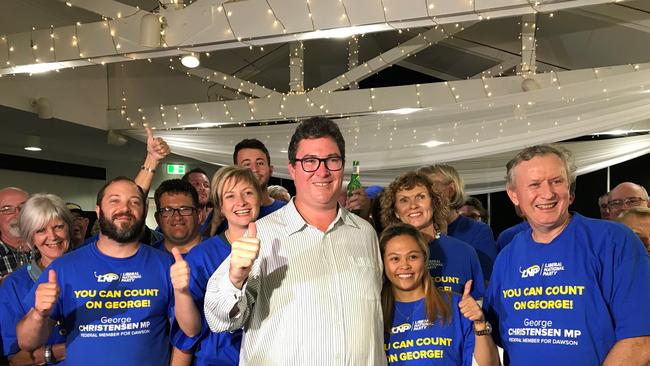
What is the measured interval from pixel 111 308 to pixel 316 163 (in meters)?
1.01

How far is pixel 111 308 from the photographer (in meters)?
2.15

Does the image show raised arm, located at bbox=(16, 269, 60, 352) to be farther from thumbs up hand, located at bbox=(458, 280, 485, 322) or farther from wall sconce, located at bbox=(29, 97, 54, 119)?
wall sconce, located at bbox=(29, 97, 54, 119)

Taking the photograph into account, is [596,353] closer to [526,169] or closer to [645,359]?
[645,359]

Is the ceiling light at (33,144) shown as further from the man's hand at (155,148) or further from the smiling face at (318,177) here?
the smiling face at (318,177)

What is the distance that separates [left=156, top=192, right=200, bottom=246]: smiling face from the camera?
2.76 meters

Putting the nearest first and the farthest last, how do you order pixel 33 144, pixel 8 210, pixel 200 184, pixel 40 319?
1. pixel 40 319
2. pixel 8 210
3. pixel 200 184
4. pixel 33 144

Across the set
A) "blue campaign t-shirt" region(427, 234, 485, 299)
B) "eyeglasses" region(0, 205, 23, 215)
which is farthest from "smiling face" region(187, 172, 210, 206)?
"blue campaign t-shirt" region(427, 234, 485, 299)

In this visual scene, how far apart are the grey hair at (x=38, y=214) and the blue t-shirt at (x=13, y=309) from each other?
0.66 feet

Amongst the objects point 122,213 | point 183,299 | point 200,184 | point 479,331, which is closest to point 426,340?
point 479,331

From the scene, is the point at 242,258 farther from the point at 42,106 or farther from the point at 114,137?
the point at 114,137

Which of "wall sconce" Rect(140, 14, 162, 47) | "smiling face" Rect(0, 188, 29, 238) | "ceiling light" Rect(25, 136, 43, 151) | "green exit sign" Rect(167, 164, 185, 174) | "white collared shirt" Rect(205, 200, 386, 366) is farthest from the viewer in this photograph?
"green exit sign" Rect(167, 164, 185, 174)

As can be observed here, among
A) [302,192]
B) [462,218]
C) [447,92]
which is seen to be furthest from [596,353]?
[447,92]

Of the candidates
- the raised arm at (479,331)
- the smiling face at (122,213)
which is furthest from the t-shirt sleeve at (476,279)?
the smiling face at (122,213)

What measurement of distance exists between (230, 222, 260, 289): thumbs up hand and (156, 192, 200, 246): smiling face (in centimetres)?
126
